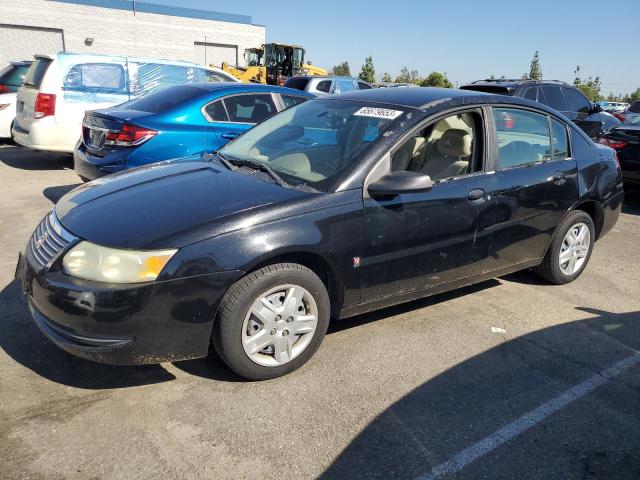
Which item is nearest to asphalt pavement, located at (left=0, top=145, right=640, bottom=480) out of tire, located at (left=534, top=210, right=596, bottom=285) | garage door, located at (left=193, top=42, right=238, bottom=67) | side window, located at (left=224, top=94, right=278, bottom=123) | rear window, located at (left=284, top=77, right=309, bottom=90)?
tire, located at (left=534, top=210, right=596, bottom=285)

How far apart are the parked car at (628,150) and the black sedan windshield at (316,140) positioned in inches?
220

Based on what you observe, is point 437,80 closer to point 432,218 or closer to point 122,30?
point 122,30

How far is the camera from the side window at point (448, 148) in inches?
145

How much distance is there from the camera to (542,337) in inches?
148

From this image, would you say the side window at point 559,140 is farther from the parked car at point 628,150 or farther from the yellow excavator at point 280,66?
the yellow excavator at point 280,66

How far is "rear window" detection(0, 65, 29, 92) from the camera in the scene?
10336mm

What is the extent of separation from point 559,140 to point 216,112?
3694 mm

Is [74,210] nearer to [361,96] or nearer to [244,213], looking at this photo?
[244,213]

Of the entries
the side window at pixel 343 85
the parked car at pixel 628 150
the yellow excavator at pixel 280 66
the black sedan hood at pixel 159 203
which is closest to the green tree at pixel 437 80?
the yellow excavator at pixel 280 66

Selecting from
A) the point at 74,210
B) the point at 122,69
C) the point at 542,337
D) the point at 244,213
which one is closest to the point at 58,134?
the point at 122,69

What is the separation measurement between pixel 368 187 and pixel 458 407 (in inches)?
52.7

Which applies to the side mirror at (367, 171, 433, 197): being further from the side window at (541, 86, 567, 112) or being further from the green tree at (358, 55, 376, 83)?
the green tree at (358, 55, 376, 83)

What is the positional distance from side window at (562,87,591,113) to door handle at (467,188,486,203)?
7.43 metres

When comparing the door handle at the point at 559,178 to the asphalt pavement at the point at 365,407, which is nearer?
the asphalt pavement at the point at 365,407
